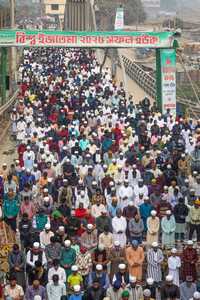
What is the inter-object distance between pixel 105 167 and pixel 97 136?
8.57ft

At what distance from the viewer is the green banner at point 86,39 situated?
2022 centimetres

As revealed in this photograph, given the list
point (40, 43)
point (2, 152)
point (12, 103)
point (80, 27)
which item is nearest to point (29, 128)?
point (2, 152)

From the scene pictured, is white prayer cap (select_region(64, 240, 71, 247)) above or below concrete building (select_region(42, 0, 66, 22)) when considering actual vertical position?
above

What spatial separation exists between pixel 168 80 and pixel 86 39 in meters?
2.56

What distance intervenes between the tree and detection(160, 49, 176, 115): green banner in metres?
40.0

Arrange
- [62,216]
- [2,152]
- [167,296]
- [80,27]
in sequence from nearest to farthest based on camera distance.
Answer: [167,296] → [62,216] → [2,152] → [80,27]

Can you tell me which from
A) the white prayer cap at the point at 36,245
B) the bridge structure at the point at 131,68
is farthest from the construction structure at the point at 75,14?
the white prayer cap at the point at 36,245

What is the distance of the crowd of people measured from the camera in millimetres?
9773

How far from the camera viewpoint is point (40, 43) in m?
20.3

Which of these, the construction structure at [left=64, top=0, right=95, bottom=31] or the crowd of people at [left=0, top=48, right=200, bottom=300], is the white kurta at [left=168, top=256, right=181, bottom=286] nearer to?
the crowd of people at [left=0, top=48, right=200, bottom=300]

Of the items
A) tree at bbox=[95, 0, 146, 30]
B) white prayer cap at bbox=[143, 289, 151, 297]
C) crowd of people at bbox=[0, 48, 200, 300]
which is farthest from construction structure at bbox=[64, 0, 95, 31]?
white prayer cap at bbox=[143, 289, 151, 297]

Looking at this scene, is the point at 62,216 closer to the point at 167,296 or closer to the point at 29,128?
the point at 167,296

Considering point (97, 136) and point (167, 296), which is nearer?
point (167, 296)

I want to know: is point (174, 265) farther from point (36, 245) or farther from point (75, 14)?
point (75, 14)
